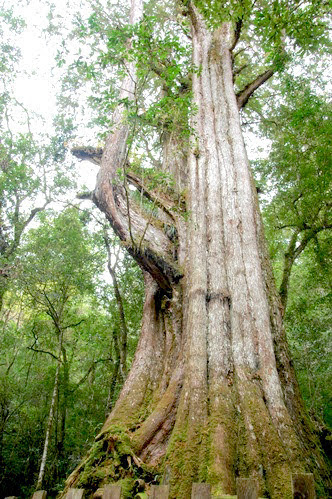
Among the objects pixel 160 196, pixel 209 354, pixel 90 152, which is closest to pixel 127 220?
pixel 160 196

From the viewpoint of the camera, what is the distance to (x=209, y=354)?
3738mm

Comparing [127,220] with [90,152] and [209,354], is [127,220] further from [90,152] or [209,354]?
[209,354]

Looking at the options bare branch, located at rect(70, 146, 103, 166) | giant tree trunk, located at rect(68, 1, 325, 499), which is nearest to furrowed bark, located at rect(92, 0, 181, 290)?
giant tree trunk, located at rect(68, 1, 325, 499)

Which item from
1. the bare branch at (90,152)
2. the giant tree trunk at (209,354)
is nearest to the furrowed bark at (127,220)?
the giant tree trunk at (209,354)

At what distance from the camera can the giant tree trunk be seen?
3004mm

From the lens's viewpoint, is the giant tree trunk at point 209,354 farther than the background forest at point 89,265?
No

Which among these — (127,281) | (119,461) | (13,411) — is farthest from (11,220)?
(119,461)

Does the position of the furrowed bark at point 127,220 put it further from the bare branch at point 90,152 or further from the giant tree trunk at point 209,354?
the bare branch at point 90,152

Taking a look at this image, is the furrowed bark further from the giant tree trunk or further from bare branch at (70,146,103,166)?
bare branch at (70,146,103,166)

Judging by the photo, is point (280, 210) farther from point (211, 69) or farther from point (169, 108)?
point (169, 108)

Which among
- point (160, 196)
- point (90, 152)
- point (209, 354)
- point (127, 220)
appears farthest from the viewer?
point (90, 152)

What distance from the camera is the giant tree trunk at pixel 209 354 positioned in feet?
9.86

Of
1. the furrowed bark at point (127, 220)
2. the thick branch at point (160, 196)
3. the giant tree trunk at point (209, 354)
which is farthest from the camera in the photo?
the thick branch at point (160, 196)

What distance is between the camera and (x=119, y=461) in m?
3.33
